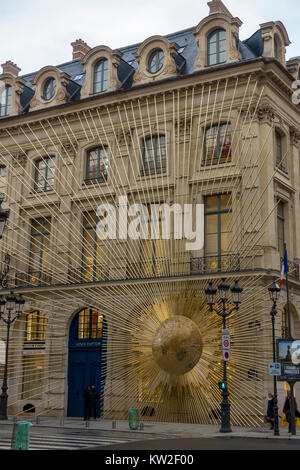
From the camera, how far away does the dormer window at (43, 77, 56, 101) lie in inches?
1239

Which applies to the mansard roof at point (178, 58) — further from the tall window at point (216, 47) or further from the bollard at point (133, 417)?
the bollard at point (133, 417)

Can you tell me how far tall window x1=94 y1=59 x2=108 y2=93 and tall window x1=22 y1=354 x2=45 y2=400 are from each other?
12514mm

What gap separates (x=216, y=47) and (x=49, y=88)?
9.40m

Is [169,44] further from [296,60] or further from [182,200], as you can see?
[182,200]

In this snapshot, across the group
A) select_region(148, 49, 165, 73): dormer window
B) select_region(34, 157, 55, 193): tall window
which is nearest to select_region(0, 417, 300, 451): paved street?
select_region(34, 157, 55, 193): tall window

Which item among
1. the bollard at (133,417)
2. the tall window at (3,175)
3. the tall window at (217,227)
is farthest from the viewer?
the tall window at (3,175)

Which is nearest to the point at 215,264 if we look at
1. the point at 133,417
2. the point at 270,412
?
the point at 270,412

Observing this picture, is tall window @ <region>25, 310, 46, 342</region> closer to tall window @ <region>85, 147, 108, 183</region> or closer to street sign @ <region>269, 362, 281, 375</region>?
tall window @ <region>85, 147, 108, 183</region>

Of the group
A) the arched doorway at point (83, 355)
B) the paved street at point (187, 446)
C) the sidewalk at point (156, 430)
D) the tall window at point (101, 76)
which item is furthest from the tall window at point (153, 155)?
the paved street at point (187, 446)

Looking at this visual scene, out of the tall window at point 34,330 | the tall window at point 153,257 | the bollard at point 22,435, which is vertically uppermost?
the tall window at point 153,257

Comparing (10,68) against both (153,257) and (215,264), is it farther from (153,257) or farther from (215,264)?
(153,257)

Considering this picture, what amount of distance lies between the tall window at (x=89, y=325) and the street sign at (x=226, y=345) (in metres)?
12.3

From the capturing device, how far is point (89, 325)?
27578 millimetres

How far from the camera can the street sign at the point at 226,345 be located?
14453 mm
